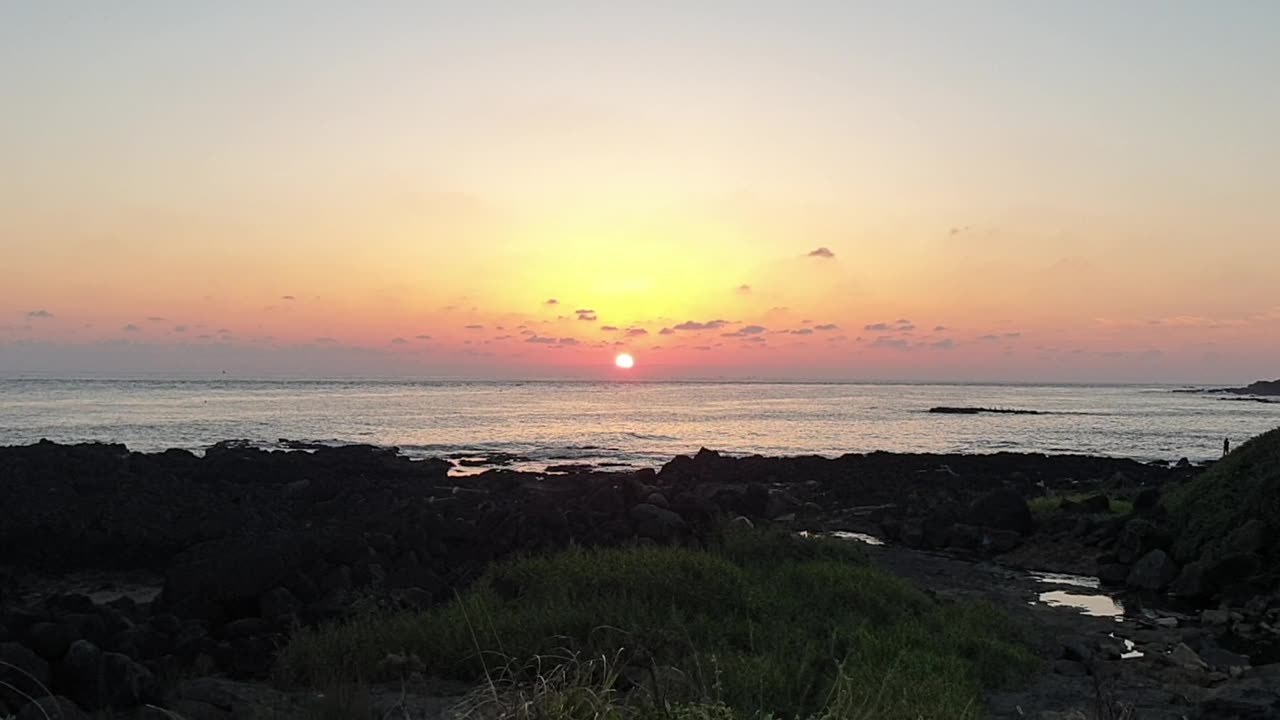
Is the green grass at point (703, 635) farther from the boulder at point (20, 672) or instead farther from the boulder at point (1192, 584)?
the boulder at point (1192, 584)

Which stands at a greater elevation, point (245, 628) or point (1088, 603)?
point (245, 628)

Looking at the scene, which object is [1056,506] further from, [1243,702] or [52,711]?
[52,711]

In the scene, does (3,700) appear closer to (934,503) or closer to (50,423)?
(934,503)

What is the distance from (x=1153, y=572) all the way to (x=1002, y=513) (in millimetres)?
4656

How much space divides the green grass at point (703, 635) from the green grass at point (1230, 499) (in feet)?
20.8

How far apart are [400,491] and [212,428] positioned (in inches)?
1304

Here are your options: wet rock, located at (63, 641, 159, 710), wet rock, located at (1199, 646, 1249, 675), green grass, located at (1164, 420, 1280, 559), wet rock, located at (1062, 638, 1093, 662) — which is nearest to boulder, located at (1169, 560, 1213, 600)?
green grass, located at (1164, 420, 1280, 559)

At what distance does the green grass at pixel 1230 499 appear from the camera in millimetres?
15469

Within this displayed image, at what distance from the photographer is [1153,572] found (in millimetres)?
15086

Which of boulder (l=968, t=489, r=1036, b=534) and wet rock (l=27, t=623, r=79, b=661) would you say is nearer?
wet rock (l=27, t=623, r=79, b=661)

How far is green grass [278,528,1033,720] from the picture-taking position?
25.1ft

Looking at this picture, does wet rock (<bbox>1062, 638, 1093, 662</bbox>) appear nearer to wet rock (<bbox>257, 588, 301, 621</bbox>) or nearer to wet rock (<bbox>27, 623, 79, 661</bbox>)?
wet rock (<bbox>257, 588, 301, 621</bbox>)

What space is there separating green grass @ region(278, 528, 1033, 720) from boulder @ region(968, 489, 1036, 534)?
301 inches

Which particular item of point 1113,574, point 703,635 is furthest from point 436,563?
point 1113,574
